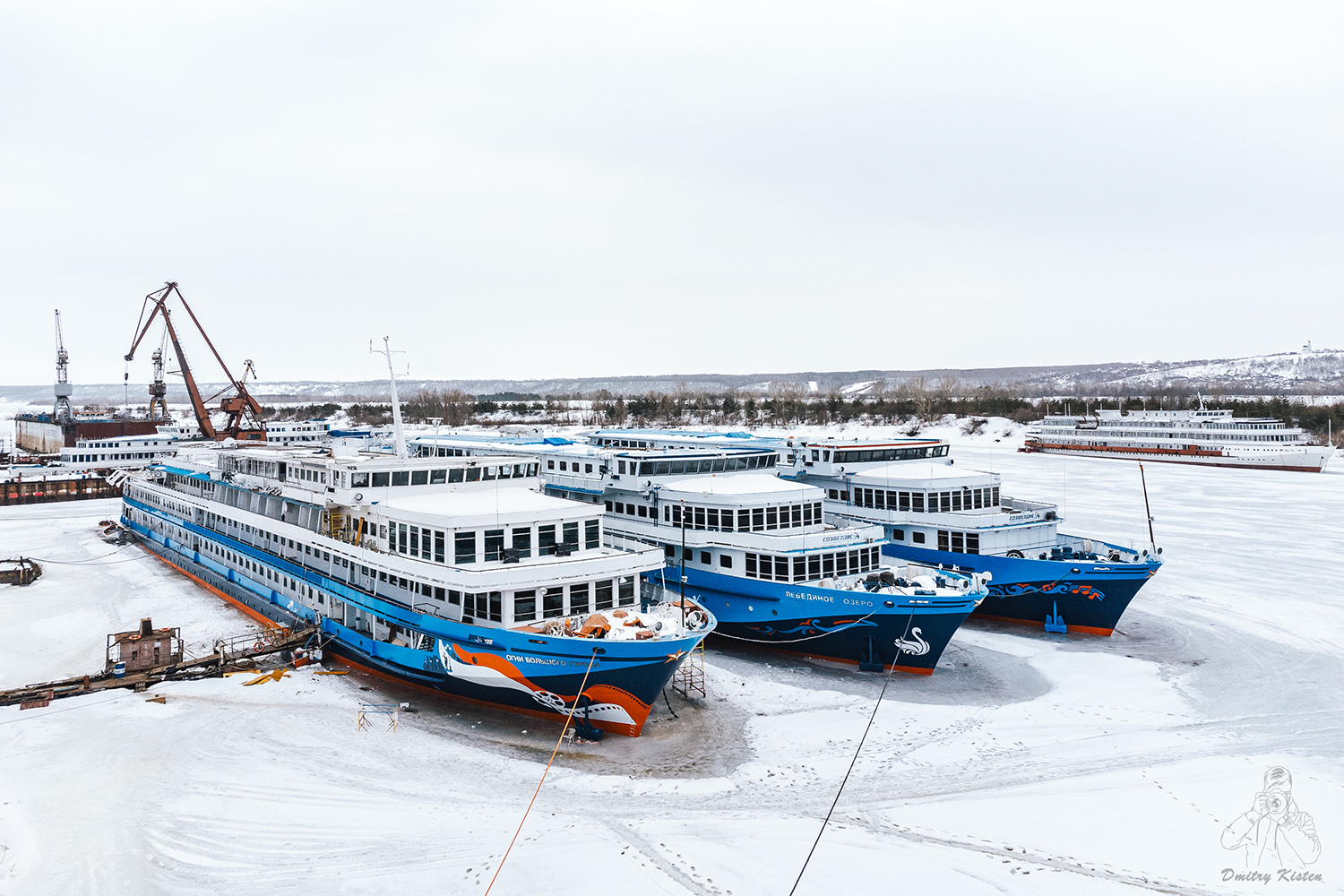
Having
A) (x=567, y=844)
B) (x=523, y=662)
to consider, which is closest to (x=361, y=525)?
(x=523, y=662)

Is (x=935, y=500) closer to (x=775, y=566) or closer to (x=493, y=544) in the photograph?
(x=775, y=566)

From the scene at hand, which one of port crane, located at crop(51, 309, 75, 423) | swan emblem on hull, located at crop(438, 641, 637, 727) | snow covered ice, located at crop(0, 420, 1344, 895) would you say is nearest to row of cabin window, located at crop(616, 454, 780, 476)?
snow covered ice, located at crop(0, 420, 1344, 895)

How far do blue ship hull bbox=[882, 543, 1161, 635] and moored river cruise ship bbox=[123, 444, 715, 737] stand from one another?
48.4 feet

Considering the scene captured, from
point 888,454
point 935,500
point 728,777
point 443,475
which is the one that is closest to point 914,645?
point 728,777

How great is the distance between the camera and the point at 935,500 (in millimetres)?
34562

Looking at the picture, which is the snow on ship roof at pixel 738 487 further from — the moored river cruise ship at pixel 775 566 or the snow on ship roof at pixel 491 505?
the snow on ship roof at pixel 491 505

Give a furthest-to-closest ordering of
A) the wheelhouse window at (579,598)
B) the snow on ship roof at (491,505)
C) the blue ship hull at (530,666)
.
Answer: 1. the snow on ship roof at (491,505)
2. the wheelhouse window at (579,598)
3. the blue ship hull at (530,666)

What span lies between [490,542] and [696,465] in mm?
13616

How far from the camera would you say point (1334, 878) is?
14.7 meters

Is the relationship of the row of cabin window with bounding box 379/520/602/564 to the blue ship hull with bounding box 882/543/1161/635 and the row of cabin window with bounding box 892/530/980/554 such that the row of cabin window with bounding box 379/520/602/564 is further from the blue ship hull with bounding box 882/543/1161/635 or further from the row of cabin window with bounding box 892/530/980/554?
the blue ship hull with bounding box 882/543/1161/635

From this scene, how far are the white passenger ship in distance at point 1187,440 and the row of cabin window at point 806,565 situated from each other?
84439mm

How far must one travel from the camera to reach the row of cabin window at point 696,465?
33.8 meters

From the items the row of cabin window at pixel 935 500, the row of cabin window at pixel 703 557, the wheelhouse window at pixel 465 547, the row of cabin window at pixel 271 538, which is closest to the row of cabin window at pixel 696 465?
the row of cabin window at pixel 703 557

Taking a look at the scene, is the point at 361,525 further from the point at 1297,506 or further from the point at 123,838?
the point at 1297,506
